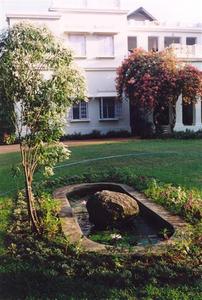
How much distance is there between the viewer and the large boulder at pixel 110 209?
6.60 m

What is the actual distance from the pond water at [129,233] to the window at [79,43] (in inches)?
654

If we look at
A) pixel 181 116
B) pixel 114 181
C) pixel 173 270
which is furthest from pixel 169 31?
pixel 173 270

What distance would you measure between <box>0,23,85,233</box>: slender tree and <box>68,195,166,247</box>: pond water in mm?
990

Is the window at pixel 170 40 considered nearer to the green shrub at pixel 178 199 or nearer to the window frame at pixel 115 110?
the window frame at pixel 115 110

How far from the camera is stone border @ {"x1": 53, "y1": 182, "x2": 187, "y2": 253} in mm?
5215

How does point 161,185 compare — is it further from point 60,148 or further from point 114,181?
point 60,148

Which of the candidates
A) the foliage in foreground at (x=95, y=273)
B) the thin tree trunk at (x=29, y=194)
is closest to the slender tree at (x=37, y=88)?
the thin tree trunk at (x=29, y=194)

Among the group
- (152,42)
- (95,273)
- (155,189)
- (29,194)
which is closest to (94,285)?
(95,273)

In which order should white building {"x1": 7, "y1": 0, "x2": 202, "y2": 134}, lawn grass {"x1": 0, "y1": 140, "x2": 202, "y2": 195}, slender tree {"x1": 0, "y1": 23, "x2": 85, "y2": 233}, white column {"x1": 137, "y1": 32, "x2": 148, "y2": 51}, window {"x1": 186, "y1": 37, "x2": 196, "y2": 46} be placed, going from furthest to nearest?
window {"x1": 186, "y1": 37, "x2": 196, "y2": 46}, white column {"x1": 137, "y1": 32, "x2": 148, "y2": 51}, white building {"x1": 7, "y1": 0, "x2": 202, "y2": 134}, lawn grass {"x1": 0, "y1": 140, "x2": 202, "y2": 195}, slender tree {"x1": 0, "y1": 23, "x2": 85, "y2": 233}

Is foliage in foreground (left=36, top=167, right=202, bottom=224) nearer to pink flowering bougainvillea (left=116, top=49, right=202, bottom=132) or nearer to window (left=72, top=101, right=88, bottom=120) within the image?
pink flowering bougainvillea (left=116, top=49, right=202, bottom=132)

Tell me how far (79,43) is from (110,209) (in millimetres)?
17686

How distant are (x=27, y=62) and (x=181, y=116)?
19155 millimetres

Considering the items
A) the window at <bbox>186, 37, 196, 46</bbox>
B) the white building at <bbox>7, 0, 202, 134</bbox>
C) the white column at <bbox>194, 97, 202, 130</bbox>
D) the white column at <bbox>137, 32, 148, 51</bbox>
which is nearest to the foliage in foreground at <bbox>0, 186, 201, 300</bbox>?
the white building at <bbox>7, 0, 202, 134</bbox>

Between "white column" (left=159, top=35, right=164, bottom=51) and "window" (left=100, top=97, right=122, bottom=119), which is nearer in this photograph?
"window" (left=100, top=97, right=122, bottom=119)
